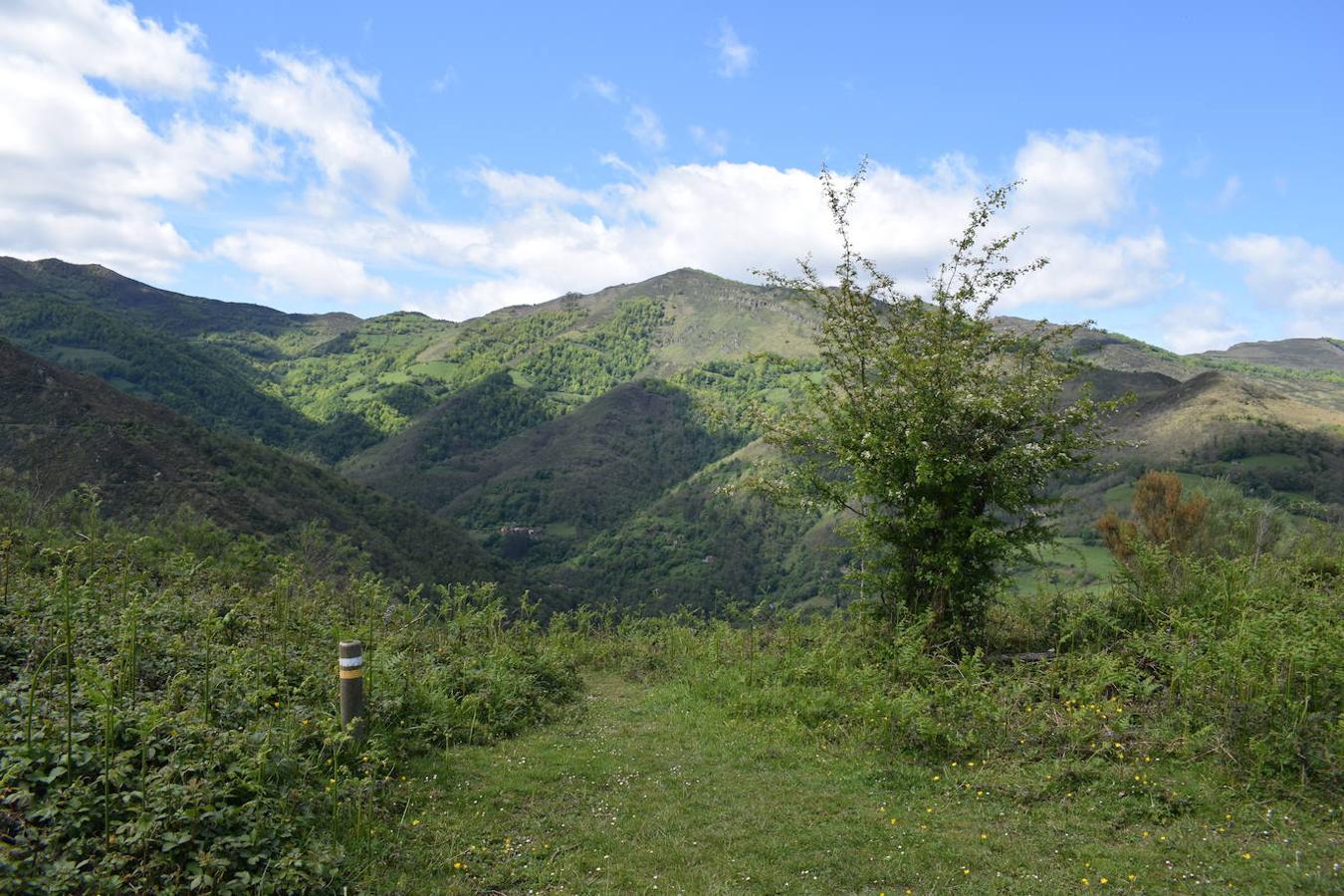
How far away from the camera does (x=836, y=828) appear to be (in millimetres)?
5914

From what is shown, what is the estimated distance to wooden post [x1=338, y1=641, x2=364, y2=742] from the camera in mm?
6504

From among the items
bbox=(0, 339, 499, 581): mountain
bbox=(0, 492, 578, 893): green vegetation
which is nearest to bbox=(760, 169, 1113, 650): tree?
bbox=(0, 492, 578, 893): green vegetation

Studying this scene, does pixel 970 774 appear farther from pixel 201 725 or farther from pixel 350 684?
pixel 201 725

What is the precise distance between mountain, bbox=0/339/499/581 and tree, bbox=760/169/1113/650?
86.9 ft

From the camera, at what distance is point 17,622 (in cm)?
680

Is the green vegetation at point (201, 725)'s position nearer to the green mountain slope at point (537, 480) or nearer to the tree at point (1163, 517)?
the tree at point (1163, 517)

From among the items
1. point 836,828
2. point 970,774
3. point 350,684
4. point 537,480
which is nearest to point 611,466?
point 537,480

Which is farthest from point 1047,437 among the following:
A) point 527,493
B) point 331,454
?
point 331,454

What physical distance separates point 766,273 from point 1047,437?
214 inches

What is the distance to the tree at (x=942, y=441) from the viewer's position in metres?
10.0

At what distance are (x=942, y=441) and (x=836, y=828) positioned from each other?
6.00m

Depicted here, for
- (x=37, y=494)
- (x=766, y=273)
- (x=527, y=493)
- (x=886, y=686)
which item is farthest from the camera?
(x=527, y=493)

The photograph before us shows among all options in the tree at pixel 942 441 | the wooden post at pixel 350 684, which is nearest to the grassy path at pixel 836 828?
the wooden post at pixel 350 684

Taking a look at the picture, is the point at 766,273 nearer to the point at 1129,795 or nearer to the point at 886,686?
the point at 886,686
